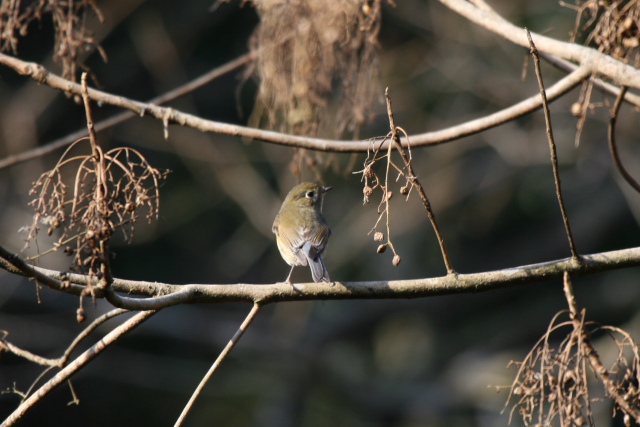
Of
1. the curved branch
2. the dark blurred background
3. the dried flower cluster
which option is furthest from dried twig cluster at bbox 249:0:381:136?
the dark blurred background

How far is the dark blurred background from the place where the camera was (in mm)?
9406

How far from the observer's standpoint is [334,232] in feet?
33.4

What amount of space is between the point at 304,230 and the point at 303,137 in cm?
114

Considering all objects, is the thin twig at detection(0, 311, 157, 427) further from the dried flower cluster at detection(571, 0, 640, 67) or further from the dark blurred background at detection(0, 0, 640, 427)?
the dark blurred background at detection(0, 0, 640, 427)

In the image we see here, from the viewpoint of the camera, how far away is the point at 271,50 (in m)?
4.39

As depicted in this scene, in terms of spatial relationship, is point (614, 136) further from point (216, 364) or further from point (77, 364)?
point (77, 364)

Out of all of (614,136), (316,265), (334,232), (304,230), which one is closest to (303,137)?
(316,265)

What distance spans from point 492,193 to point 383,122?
75.4 inches

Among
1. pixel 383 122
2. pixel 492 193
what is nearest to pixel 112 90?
pixel 383 122

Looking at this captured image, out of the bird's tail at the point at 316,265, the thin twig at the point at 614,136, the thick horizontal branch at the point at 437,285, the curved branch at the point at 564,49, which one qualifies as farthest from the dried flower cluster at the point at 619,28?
the bird's tail at the point at 316,265

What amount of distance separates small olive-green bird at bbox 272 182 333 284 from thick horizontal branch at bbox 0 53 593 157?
0.74m

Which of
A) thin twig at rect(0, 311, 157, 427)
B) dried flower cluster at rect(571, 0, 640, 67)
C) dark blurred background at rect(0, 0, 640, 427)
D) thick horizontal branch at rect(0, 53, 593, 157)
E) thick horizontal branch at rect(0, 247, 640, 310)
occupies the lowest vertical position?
thin twig at rect(0, 311, 157, 427)

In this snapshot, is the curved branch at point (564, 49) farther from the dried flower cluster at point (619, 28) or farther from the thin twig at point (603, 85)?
the thin twig at point (603, 85)

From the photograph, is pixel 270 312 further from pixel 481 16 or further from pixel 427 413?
pixel 481 16
